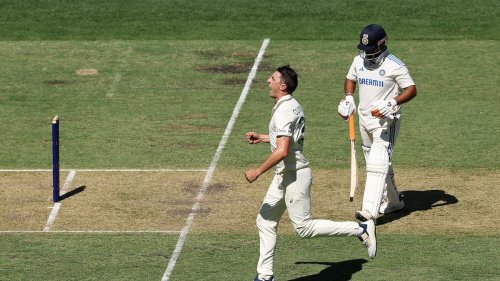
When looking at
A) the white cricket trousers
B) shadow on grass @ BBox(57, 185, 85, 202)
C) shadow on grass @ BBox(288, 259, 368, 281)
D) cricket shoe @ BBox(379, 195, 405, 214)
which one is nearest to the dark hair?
the white cricket trousers

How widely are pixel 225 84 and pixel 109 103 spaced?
256 cm

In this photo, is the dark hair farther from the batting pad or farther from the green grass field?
the batting pad

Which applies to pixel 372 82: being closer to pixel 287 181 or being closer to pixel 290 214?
pixel 287 181

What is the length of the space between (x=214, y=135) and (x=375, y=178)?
19.8 ft

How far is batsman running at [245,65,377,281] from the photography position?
48.2 ft

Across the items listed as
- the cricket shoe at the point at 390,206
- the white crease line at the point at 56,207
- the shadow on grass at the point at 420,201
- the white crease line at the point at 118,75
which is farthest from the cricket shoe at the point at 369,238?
the white crease line at the point at 118,75

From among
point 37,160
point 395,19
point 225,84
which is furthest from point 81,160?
point 395,19

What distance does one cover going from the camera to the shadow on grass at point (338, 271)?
15492mm

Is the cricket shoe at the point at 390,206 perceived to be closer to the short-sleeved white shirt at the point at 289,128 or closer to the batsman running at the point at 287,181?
the batsman running at the point at 287,181

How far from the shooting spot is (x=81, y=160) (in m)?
21.0

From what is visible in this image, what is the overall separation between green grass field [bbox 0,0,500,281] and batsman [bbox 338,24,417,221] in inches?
34.8

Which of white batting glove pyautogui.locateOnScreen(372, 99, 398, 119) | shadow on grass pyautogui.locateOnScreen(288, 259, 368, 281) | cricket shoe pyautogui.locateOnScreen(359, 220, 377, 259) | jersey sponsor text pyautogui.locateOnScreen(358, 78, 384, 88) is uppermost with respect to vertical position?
jersey sponsor text pyautogui.locateOnScreen(358, 78, 384, 88)

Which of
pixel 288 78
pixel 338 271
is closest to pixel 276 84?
pixel 288 78

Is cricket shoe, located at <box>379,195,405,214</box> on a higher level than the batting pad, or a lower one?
lower
